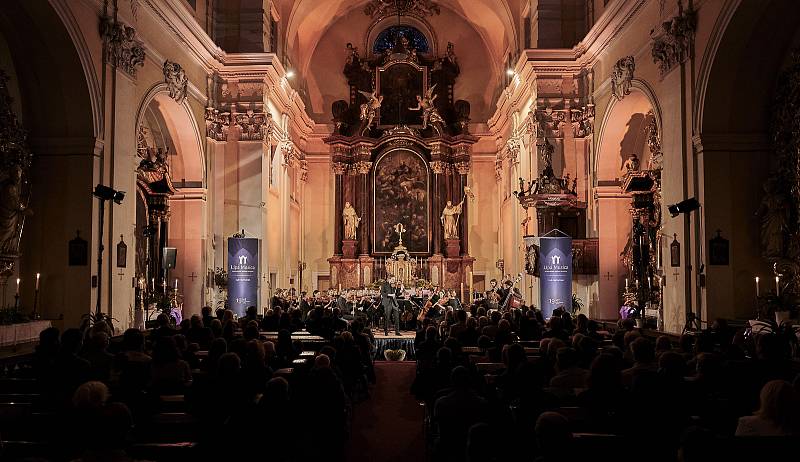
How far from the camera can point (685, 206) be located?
1288 cm

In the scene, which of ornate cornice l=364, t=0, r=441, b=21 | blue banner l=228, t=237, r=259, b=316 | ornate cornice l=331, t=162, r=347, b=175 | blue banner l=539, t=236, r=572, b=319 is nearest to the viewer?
blue banner l=539, t=236, r=572, b=319

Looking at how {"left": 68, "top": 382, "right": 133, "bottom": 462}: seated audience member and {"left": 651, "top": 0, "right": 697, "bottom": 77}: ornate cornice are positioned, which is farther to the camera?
{"left": 651, "top": 0, "right": 697, "bottom": 77}: ornate cornice

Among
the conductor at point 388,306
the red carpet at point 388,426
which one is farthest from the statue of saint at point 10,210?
the conductor at point 388,306

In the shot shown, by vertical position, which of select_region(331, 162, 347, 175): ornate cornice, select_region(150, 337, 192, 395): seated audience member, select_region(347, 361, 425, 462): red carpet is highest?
select_region(331, 162, 347, 175): ornate cornice

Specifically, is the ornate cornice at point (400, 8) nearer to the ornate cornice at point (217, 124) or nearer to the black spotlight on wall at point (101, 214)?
the ornate cornice at point (217, 124)

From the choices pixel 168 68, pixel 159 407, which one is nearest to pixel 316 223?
pixel 168 68

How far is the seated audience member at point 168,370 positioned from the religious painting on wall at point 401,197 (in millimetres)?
21624

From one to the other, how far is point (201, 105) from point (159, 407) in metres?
14.7

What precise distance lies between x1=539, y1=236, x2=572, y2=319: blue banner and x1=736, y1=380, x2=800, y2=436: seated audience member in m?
12.8

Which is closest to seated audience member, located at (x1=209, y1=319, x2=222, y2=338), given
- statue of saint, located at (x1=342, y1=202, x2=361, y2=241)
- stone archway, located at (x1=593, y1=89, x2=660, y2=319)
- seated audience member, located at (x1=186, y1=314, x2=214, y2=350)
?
seated audience member, located at (x1=186, y1=314, x2=214, y2=350)

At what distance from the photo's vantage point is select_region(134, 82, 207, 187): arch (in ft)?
59.2

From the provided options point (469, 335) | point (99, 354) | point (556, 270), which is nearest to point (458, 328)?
point (469, 335)

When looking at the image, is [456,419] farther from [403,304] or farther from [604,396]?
[403,304]

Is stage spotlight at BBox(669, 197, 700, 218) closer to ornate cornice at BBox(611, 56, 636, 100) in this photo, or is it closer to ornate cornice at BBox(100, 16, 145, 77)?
ornate cornice at BBox(611, 56, 636, 100)
